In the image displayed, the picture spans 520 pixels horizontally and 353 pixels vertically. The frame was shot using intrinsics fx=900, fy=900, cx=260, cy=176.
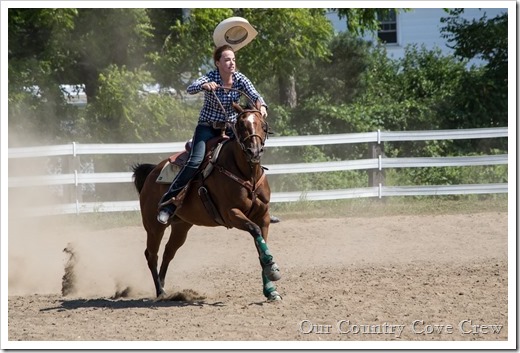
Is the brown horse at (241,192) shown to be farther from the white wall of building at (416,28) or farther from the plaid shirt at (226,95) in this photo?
the white wall of building at (416,28)

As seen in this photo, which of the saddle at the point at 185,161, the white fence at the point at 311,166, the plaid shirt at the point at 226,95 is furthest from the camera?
the white fence at the point at 311,166

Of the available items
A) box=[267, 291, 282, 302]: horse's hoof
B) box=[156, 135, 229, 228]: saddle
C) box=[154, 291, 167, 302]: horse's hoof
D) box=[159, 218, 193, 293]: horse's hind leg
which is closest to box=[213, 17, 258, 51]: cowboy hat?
box=[156, 135, 229, 228]: saddle

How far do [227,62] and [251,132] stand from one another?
92cm

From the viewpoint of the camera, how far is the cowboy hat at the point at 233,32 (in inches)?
371

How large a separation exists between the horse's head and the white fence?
758cm

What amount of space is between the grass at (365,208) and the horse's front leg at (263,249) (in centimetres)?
670

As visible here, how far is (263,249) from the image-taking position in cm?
865

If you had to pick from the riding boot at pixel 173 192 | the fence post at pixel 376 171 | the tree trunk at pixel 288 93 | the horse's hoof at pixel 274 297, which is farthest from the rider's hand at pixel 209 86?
the tree trunk at pixel 288 93

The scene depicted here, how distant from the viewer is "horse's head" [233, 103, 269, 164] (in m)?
8.50

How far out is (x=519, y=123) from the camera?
11.8 m

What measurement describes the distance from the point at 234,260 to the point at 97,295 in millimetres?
2289

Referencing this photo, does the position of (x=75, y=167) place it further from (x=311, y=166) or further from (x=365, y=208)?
(x=365, y=208)

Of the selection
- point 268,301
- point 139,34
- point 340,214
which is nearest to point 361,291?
point 268,301

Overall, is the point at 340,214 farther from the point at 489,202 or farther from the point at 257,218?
the point at 257,218
